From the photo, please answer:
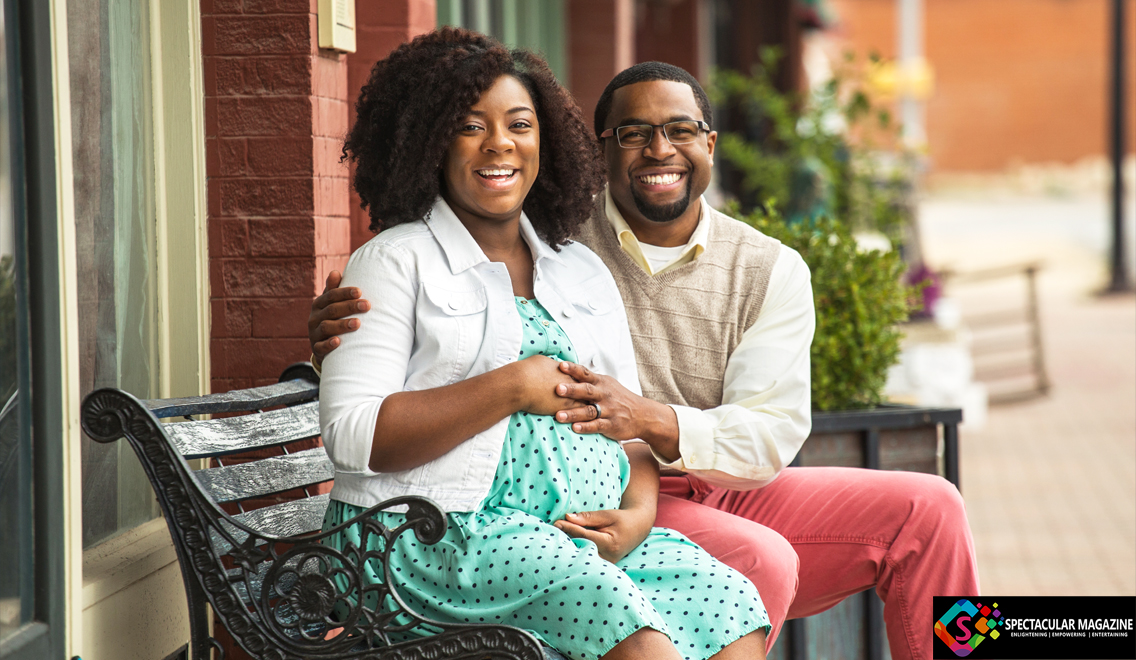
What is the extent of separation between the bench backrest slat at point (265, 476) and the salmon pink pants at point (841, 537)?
82cm

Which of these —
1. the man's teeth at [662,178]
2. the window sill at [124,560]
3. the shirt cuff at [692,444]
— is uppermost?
the man's teeth at [662,178]

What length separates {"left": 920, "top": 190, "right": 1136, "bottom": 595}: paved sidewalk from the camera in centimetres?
532

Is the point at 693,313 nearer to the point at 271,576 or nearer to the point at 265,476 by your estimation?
the point at 265,476

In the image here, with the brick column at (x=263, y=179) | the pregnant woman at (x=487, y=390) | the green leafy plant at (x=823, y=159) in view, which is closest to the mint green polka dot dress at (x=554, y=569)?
the pregnant woman at (x=487, y=390)

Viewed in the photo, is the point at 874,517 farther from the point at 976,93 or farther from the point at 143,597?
the point at 976,93

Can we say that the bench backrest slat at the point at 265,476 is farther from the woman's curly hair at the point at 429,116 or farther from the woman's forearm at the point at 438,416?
the woman's curly hair at the point at 429,116

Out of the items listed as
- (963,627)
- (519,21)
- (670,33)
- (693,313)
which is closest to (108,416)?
(693,313)

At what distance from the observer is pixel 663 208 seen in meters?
2.86

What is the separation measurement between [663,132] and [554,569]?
1.17 meters

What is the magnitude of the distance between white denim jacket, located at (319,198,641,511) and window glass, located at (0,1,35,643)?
1.83 feet

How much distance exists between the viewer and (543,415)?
2334mm

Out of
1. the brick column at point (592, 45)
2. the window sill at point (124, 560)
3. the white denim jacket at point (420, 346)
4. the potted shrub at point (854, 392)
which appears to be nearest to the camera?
the white denim jacket at point (420, 346)

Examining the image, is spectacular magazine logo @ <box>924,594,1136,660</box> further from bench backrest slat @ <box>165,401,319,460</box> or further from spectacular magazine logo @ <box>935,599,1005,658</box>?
bench backrest slat @ <box>165,401,319,460</box>

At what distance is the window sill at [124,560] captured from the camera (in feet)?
8.16
